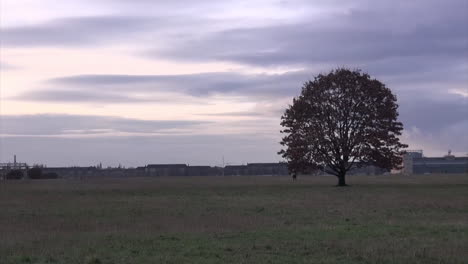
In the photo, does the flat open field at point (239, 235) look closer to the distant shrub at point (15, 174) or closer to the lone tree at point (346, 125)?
the lone tree at point (346, 125)

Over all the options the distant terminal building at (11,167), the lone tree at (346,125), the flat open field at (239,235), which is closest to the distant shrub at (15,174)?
the distant terminal building at (11,167)

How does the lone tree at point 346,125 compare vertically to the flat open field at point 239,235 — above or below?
above

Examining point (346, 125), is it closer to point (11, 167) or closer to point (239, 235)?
point (239, 235)

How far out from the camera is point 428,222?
2516 centimetres

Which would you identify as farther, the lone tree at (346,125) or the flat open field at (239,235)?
the lone tree at (346,125)

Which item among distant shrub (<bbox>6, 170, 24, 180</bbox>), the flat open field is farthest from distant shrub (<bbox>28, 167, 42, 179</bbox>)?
the flat open field

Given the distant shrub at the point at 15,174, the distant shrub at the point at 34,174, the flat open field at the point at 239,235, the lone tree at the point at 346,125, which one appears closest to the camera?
the flat open field at the point at 239,235

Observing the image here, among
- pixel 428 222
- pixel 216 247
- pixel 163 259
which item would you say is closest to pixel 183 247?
pixel 216 247

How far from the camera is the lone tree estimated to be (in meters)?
65.6

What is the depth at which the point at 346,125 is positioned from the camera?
216 ft

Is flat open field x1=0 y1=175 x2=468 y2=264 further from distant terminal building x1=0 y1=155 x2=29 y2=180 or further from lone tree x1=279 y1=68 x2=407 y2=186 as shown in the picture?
distant terminal building x1=0 y1=155 x2=29 y2=180

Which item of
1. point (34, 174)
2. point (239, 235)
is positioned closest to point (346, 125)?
point (239, 235)

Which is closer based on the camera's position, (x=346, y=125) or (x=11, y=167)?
(x=346, y=125)

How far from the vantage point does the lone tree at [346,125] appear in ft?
215
